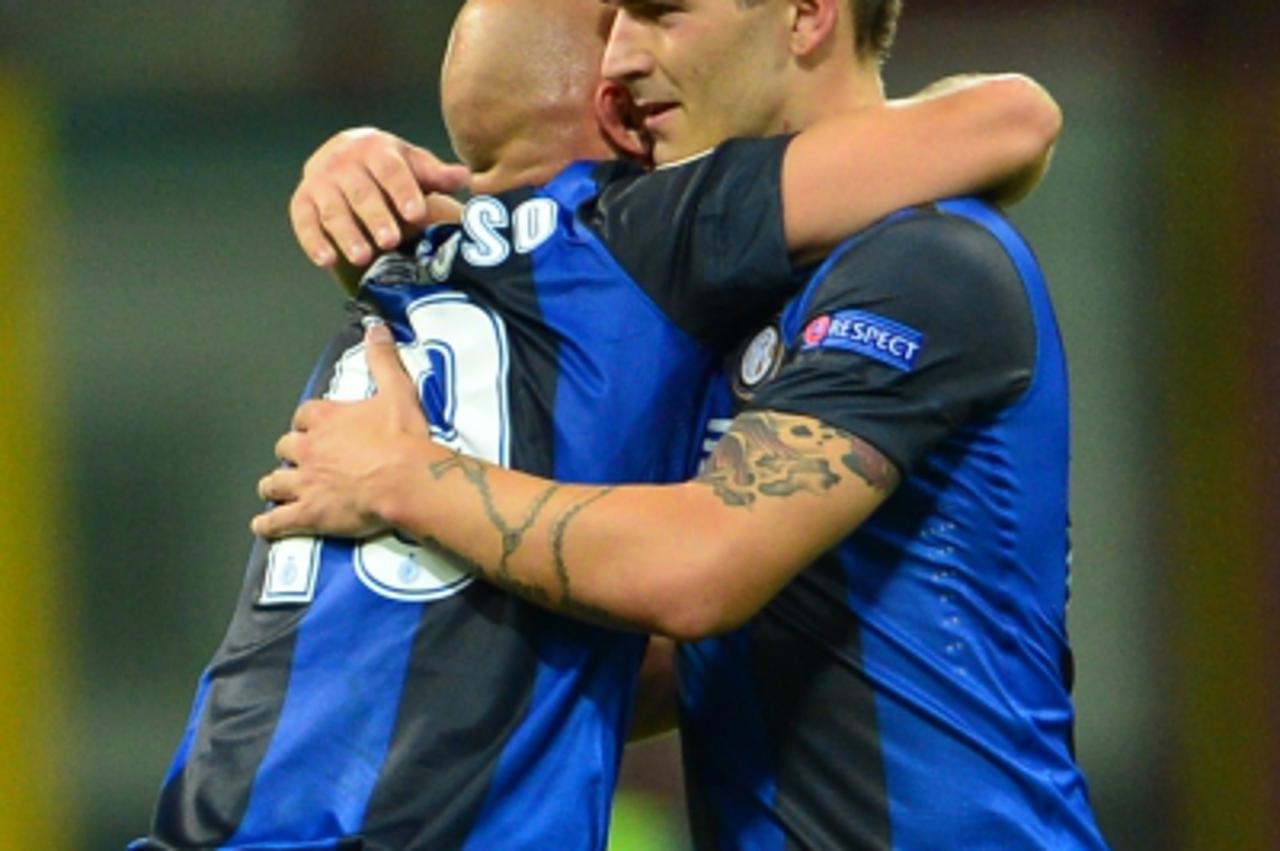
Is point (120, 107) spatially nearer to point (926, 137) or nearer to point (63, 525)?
point (63, 525)

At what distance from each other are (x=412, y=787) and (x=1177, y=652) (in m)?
2.93

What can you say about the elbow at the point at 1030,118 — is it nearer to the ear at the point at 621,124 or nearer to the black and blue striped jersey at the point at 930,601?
the black and blue striped jersey at the point at 930,601

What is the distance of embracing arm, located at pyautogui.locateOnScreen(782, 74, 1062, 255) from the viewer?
7.43 ft

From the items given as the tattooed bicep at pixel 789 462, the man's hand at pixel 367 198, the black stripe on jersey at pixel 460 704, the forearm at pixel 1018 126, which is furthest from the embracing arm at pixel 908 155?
the man's hand at pixel 367 198

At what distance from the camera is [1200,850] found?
15.1ft

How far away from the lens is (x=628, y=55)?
249 cm


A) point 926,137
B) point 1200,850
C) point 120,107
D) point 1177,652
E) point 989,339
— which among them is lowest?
point 1200,850

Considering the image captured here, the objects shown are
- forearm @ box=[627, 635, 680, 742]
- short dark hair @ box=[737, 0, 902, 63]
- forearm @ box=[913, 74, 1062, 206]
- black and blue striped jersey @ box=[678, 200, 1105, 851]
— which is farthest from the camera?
forearm @ box=[627, 635, 680, 742]

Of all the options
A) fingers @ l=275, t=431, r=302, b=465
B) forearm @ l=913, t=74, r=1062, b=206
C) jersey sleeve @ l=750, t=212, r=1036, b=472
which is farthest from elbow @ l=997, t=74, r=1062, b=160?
fingers @ l=275, t=431, r=302, b=465

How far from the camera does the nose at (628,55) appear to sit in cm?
249

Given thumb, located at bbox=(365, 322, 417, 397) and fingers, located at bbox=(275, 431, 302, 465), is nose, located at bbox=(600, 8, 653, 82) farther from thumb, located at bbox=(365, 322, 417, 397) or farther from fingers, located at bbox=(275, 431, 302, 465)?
fingers, located at bbox=(275, 431, 302, 465)

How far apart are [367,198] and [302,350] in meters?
2.77

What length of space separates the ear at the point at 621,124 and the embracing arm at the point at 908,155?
28 cm

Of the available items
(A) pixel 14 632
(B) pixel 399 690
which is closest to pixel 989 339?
(B) pixel 399 690
